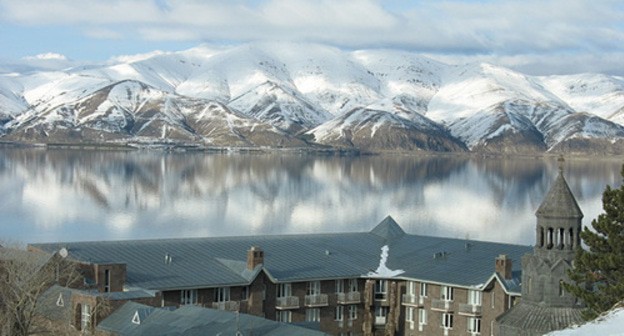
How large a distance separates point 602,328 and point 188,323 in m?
28.0

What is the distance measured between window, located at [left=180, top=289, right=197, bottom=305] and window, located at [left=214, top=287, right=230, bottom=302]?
48.5 inches

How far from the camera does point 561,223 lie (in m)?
39.2

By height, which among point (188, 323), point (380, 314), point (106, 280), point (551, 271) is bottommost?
point (380, 314)

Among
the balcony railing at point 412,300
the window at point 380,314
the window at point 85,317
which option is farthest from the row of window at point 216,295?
the balcony railing at point 412,300

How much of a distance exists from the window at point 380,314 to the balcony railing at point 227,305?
900cm

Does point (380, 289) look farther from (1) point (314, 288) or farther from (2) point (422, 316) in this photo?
(1) point (314, 288)

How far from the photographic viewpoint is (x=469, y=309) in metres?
57.4

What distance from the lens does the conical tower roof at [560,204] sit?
3932 centimetres

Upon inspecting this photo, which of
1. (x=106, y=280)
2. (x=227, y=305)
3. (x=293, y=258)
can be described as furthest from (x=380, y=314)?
(x=106, y=280)

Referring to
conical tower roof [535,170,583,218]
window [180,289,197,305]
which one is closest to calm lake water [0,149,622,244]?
window [180,289,197,305]

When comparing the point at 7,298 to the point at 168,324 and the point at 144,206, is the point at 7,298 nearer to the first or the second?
the point at 168,324

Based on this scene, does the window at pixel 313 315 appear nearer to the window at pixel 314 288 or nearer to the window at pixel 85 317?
the window at pixel 314 288

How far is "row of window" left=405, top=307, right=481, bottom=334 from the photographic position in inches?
2253

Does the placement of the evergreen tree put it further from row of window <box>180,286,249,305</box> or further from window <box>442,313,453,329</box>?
row of window <box>180,286,249,305</box>
